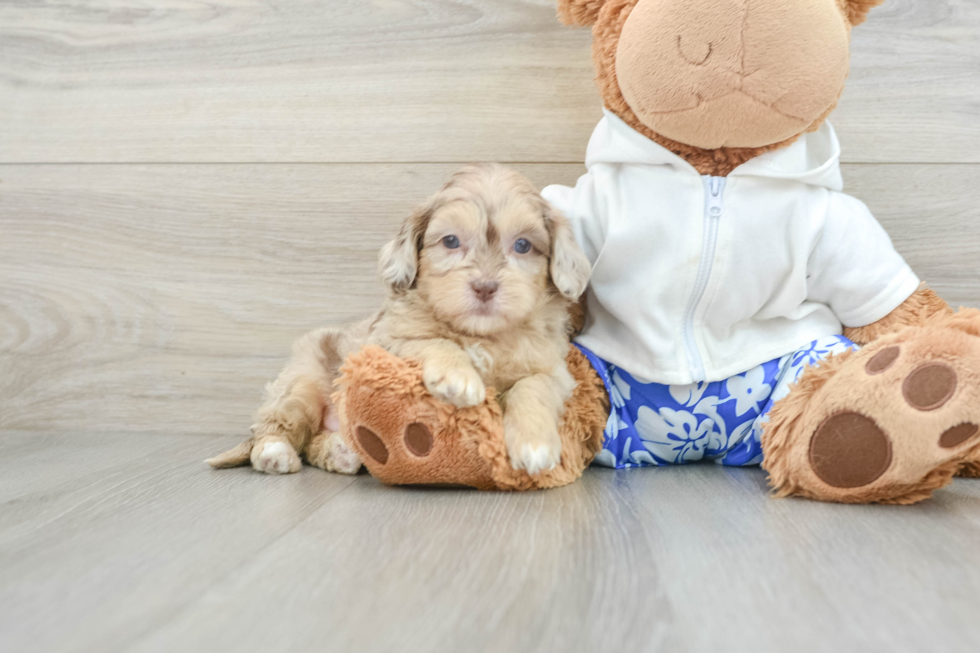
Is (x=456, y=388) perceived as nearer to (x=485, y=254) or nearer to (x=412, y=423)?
(x=412, y=423)

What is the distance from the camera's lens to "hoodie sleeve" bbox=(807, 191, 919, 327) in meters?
1.40

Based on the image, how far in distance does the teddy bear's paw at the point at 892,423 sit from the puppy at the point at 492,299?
0.41m

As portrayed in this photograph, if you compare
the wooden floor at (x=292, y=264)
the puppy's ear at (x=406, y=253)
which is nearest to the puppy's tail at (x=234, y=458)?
the wooden floor at (x=292, y=264)

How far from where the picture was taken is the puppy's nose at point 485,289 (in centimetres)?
125

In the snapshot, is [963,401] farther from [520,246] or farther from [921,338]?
[520,246]

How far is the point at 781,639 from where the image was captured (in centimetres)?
69

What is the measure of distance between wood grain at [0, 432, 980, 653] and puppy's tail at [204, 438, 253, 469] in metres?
0.20

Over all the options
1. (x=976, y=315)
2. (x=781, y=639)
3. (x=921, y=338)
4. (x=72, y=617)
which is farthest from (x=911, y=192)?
(x=72, y=617)

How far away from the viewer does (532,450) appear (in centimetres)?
119

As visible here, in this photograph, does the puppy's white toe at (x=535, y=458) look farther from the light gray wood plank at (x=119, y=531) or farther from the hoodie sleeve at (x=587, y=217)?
the hoodie sleeve at (x=587, y=217)

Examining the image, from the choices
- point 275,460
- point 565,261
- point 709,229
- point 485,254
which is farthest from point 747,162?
point 275,460

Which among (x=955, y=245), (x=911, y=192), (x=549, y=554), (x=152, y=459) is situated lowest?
(x=152, y=459)

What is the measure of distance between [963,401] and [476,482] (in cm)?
74

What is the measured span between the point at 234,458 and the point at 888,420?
121 cm
